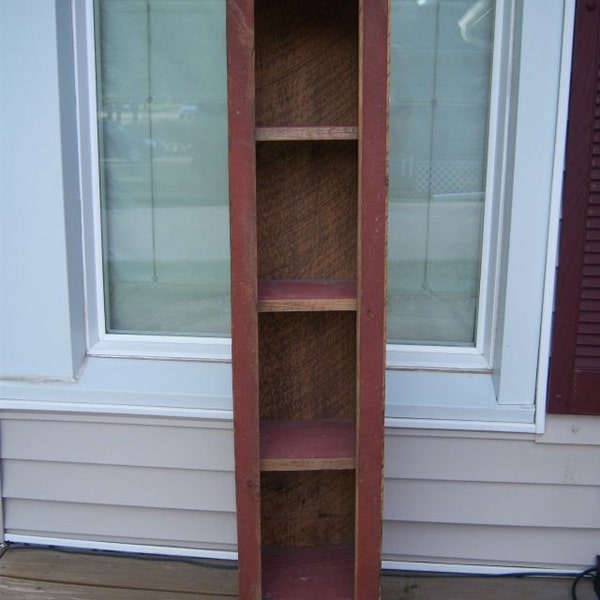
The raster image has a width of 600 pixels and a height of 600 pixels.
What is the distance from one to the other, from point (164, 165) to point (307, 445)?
1.10 meters

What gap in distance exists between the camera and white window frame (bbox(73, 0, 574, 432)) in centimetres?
179

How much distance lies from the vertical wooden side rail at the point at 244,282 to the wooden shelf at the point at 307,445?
0.21ft

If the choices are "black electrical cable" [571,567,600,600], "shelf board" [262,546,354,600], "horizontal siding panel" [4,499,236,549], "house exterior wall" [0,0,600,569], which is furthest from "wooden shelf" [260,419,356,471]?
"black electrical cable" [571,567,600,600]

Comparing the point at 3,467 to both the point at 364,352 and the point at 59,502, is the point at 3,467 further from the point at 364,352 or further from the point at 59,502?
the point at 364,352

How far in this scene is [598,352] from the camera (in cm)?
188

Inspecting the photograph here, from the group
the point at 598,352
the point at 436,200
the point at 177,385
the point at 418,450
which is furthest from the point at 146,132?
the point at 598,352

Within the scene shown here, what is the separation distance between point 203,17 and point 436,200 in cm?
92

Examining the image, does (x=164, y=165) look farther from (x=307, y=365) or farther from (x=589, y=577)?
(x=589, y=577)

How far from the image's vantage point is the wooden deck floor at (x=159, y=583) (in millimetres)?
1983

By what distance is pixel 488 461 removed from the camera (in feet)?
6.49

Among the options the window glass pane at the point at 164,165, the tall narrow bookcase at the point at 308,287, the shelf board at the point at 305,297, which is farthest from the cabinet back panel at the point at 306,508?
the window glass pane at the point at 164,165

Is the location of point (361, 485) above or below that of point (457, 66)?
below

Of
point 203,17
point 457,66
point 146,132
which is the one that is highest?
point 203,17

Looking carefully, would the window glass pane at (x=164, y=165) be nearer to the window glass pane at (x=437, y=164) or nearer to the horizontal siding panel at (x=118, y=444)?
the horizontal siding panel at (x=118, y=444)
